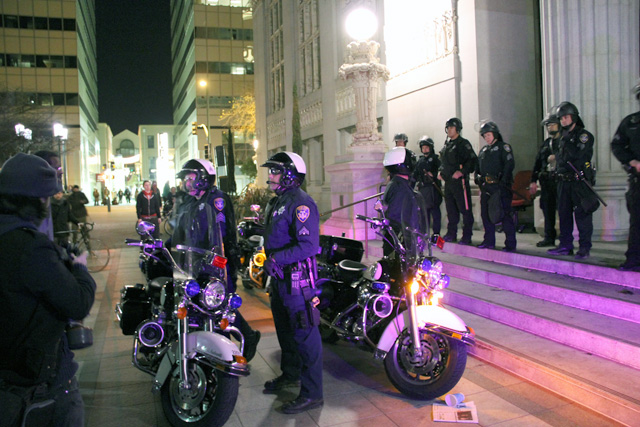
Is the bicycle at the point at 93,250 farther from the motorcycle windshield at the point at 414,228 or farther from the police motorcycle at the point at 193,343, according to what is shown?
the motorcycle windshield at the point at 414,228

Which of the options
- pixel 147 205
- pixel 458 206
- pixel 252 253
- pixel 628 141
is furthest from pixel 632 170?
pixel 147 205

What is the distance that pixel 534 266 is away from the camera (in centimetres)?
702

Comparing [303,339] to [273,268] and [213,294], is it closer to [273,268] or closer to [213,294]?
[273,268]

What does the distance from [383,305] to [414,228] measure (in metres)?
0.76

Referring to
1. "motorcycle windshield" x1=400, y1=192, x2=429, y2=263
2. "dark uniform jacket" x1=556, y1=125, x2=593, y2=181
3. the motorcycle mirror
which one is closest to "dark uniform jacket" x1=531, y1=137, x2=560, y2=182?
"dark uniform jacket" x1=556, y1=125, x2=593, y2=181

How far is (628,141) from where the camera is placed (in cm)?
595

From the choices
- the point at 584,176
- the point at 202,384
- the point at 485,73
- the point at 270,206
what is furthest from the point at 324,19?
the point at 202,384

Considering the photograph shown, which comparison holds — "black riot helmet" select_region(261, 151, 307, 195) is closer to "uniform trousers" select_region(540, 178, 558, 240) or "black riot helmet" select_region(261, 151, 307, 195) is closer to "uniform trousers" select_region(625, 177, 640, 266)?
"uniform trousers" select_region(625, 177, 640, 266)

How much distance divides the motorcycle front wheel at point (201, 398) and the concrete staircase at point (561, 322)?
2.74 m

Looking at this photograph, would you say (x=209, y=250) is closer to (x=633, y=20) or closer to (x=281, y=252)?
(x=281, y=252)

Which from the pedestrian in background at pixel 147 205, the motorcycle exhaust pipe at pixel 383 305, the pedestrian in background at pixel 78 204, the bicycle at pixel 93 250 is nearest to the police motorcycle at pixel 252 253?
the motorcycle exhaust pipe at pixel 383 305

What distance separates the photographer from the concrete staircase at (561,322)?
163 inches

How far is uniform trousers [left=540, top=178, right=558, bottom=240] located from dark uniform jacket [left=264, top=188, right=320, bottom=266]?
5.34 metres

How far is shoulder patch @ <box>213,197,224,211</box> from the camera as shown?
556 cm
